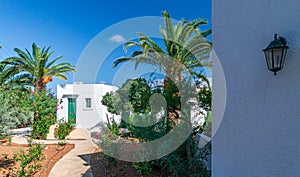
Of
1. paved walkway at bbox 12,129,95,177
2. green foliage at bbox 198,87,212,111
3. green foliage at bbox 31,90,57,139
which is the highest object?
green foliage at bbox 198,87,212,111

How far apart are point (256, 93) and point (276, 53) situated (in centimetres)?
63

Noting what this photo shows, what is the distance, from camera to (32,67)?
588 inches

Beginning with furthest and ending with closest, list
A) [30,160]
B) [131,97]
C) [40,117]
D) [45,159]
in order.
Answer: [40,117] → [131,97] → [45,159] → [30,160]

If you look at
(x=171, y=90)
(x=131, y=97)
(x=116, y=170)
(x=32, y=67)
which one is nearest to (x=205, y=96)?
(x=171, y=90)

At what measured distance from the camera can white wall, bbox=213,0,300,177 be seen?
235cm

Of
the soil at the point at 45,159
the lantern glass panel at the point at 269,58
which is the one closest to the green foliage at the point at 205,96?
the lantern glass panel at the point at 269,58

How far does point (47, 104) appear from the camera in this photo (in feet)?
34.5

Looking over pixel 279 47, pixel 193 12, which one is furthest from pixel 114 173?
pixel 193 12

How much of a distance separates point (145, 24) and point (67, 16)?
23.9 ft

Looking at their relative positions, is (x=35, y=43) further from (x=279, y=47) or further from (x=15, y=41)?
(x=279, y=47)

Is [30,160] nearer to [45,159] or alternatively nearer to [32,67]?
[45,159]

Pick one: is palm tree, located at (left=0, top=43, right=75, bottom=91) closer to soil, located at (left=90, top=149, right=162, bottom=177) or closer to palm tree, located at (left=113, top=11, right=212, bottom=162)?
palm tree, located at (left=113, top=11, right=212, bottom=162)

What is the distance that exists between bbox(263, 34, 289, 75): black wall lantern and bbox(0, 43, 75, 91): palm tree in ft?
50.5

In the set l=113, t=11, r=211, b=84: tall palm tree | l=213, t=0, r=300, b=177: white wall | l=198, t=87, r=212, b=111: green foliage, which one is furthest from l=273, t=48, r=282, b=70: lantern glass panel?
l=113, t=11, r=211, b=84: tall palm tree
